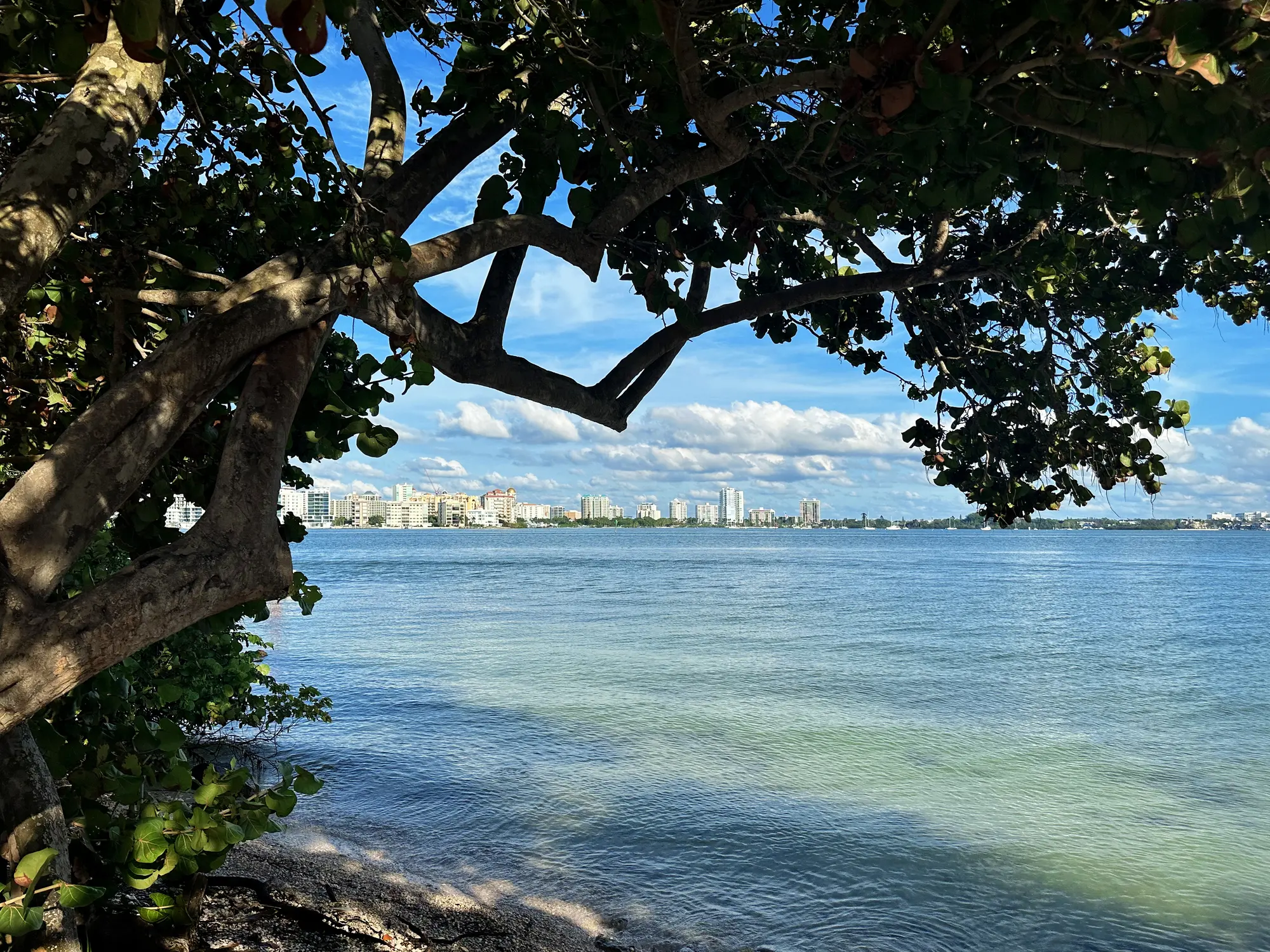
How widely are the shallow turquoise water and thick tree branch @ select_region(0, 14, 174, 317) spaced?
6650 mm

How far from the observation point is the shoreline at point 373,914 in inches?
223

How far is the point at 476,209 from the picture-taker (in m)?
4.73

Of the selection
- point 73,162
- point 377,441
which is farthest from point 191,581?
point 73,162

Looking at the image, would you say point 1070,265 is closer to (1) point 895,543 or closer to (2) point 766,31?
(2) point 766,31

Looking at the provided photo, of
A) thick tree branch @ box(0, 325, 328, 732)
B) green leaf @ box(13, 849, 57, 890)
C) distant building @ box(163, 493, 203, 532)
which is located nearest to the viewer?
thick tree branch @ box(0, 325, 328, 732)

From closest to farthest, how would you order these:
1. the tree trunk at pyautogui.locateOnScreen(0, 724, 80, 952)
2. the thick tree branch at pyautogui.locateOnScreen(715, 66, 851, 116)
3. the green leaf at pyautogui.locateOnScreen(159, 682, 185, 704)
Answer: the tree trunk at pyautogui.locateOnScreen(0, 724, 80, 952)
the thick tree branch at pyautogui.locateOnScreen(715, 66, 851, 116)
the green leaf at pyautogui.locateOnScreen(159, 682, 185, 704)

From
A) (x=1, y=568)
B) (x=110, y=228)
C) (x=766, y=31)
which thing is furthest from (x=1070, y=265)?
(x=1, y=568)

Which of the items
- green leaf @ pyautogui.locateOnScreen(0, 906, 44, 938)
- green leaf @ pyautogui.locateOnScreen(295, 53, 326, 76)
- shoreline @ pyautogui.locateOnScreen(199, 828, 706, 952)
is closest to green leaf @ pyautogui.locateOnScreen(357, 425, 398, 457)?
green leaf @ pyautogui.locateOnScreen(295, 53, 326, 76)

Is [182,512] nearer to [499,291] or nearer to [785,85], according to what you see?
[499,291]

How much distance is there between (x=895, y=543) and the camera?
155375 millimetres

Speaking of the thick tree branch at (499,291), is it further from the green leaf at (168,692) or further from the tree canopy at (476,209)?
the green leaf at (168,692)

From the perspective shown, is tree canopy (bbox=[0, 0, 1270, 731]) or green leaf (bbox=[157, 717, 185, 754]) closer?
tree canopy (bbox=[0, 0, 1270, 731])

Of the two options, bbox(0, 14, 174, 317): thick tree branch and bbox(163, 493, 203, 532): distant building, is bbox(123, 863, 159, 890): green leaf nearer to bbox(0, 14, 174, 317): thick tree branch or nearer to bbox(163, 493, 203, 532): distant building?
bbox(163, 493, 203, 532): distant building

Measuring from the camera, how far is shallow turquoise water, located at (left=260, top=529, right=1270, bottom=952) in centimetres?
872
